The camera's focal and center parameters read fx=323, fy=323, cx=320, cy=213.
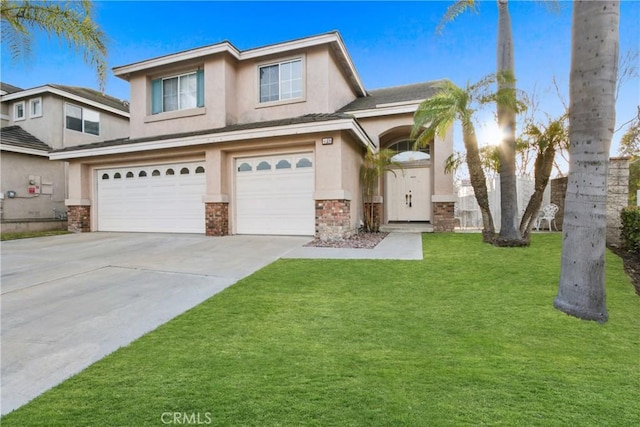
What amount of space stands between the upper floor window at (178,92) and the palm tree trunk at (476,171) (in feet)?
31.2

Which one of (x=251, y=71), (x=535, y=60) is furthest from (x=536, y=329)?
(x=535, y=60)

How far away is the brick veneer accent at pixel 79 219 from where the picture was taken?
43.6ft

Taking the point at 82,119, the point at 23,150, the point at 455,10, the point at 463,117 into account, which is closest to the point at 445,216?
the point at 463,117

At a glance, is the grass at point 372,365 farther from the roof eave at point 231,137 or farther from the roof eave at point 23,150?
the roof eave at point 23,150

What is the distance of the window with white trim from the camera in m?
16.3

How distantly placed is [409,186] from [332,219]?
5.58 metres

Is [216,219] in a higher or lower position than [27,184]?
lower

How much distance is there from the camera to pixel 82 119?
1734 centimetres

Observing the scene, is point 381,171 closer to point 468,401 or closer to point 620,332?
point 620,332

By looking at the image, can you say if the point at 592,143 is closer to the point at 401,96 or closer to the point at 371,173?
the point at 371,173

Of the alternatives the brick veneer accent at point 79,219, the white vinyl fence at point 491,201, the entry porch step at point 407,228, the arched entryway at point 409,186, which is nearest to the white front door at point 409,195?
the arched entryway at point 409,186

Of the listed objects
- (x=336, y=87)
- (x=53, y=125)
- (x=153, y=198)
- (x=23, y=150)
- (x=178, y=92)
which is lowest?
(x=153, y=198)

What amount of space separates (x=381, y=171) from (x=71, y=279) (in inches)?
344

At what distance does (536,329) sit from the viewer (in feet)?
11.5
